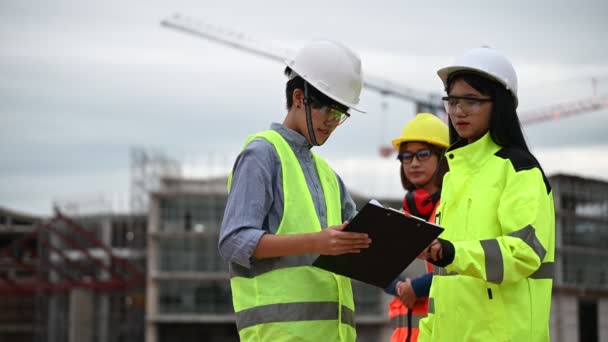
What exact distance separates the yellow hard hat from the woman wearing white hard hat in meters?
2.12

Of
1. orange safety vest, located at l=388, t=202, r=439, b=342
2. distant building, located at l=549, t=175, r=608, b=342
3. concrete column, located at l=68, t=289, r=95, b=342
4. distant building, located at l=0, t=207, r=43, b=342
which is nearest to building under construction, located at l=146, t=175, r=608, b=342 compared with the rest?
distant building, located at l=549, t=175, r=608, b=342

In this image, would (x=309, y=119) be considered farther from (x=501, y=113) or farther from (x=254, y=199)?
(x=501, y=113)

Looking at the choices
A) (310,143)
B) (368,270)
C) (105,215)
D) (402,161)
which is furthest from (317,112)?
(105,215)

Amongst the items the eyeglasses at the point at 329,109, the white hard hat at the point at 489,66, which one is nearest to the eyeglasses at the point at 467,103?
the white hard hat at the point at 489,66

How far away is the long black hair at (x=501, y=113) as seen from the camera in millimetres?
4312

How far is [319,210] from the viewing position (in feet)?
14.4

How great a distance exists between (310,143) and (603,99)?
4790 inches

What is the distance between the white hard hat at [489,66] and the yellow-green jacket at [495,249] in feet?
0.87

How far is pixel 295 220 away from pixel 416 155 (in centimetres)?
269

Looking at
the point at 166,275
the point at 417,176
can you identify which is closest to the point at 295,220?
the point at 417,176

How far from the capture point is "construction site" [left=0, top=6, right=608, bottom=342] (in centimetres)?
8162

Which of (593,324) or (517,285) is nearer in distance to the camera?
(517,285)

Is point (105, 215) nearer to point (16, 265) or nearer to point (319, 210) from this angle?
point (16, 265)

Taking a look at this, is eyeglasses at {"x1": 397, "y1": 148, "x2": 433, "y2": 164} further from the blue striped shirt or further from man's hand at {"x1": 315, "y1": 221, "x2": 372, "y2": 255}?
man's hand at {"x1": 315, "y1": 221, "x2": 372, "y2": 255}
